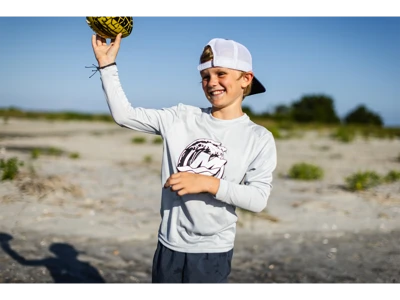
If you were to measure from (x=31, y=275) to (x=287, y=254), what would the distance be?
7.79ft

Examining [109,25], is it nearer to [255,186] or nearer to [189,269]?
[255,186]

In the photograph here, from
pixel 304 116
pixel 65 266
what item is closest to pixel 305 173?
pixel 65 266

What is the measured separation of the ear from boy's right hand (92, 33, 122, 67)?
2.08 ft

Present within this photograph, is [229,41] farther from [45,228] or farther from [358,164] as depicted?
[358,164]

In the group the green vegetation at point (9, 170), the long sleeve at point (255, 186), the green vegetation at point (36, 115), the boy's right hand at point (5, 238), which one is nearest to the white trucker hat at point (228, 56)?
the long sleeve at point (255, 186)

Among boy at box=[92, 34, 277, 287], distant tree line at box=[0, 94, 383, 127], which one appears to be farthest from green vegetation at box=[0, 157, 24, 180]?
distant tree line at box=[0, 94, 383, 127]

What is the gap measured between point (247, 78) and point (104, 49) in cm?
71

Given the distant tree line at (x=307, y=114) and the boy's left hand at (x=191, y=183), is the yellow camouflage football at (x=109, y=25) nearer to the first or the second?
the boy's left hand at (x=191, y=183)

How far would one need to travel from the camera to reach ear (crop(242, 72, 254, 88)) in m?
2.26

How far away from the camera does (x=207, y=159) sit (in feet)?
6.91

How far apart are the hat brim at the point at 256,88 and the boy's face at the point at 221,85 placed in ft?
0.37

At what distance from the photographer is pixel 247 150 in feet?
7.07

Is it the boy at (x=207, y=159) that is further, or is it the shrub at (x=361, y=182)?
the shrub at (x=361, y=182)

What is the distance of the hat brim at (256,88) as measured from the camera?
234 cm
